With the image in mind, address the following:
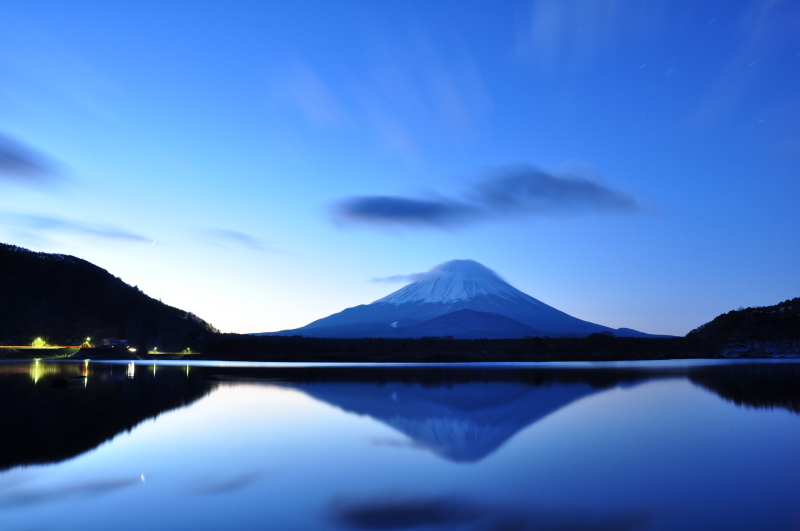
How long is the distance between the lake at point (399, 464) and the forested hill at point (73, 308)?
9055 cm

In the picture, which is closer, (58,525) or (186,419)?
(58,525)

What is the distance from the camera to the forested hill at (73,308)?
101875 millimetres

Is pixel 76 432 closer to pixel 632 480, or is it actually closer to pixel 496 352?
pixel 632 480

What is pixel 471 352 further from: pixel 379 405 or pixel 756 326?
pixel 379 405

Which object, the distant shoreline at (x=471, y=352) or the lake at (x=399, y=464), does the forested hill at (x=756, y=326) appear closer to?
the distant shoreline at (x=471, y=352)

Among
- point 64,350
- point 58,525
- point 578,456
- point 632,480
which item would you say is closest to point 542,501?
point 632,480

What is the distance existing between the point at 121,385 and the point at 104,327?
299 ft

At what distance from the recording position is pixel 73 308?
11275 cm

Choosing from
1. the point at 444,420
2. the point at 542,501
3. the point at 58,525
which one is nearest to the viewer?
the point at 58,525

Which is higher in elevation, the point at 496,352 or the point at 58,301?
the point at 58,301

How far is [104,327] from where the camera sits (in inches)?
4488

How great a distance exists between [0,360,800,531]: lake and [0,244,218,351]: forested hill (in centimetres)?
9055

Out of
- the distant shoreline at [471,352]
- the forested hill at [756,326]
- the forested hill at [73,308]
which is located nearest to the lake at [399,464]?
the distant shoreline at [471,352]

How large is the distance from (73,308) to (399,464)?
393 feet
